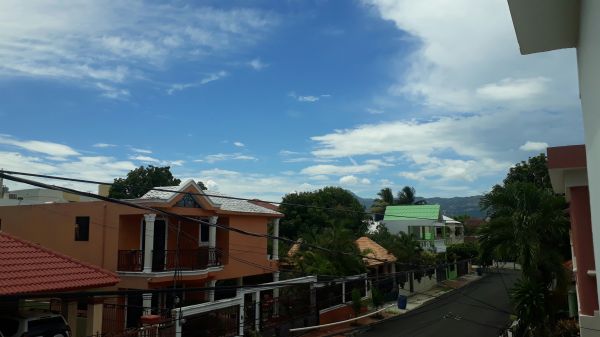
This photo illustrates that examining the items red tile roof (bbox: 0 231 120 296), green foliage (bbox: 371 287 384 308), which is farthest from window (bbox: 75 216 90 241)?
green foliage (bbox: 371 287 384 308)

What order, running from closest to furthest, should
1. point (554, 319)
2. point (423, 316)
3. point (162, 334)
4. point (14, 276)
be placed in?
point (14, 276) → point (554, 319) → point (162, 334) → point (423, 316)

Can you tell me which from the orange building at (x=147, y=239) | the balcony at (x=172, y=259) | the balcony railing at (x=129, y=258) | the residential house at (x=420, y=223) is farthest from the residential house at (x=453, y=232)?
the balcony railing at (x=129, y=258)

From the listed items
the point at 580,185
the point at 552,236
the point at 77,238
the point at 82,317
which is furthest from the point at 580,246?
the point at 77,238

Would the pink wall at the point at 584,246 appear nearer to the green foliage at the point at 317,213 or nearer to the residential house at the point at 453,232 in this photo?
the green foliage at the point at 317,213

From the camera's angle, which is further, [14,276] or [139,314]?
[139,314]

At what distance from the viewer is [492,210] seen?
16.8 meters

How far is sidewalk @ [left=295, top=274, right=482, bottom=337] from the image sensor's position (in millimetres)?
24547

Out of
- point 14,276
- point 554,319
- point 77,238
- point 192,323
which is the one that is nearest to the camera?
point 14,276

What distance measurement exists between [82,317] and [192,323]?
450 centimetres

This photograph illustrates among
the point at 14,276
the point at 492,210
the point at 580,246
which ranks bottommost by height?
the point at 14,276

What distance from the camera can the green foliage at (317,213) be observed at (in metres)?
46.2

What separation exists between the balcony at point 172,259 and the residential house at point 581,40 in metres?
17.9

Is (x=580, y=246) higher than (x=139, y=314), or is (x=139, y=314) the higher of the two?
(x=580, y=246)

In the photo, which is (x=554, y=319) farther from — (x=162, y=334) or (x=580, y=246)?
(x=162, y=334)
